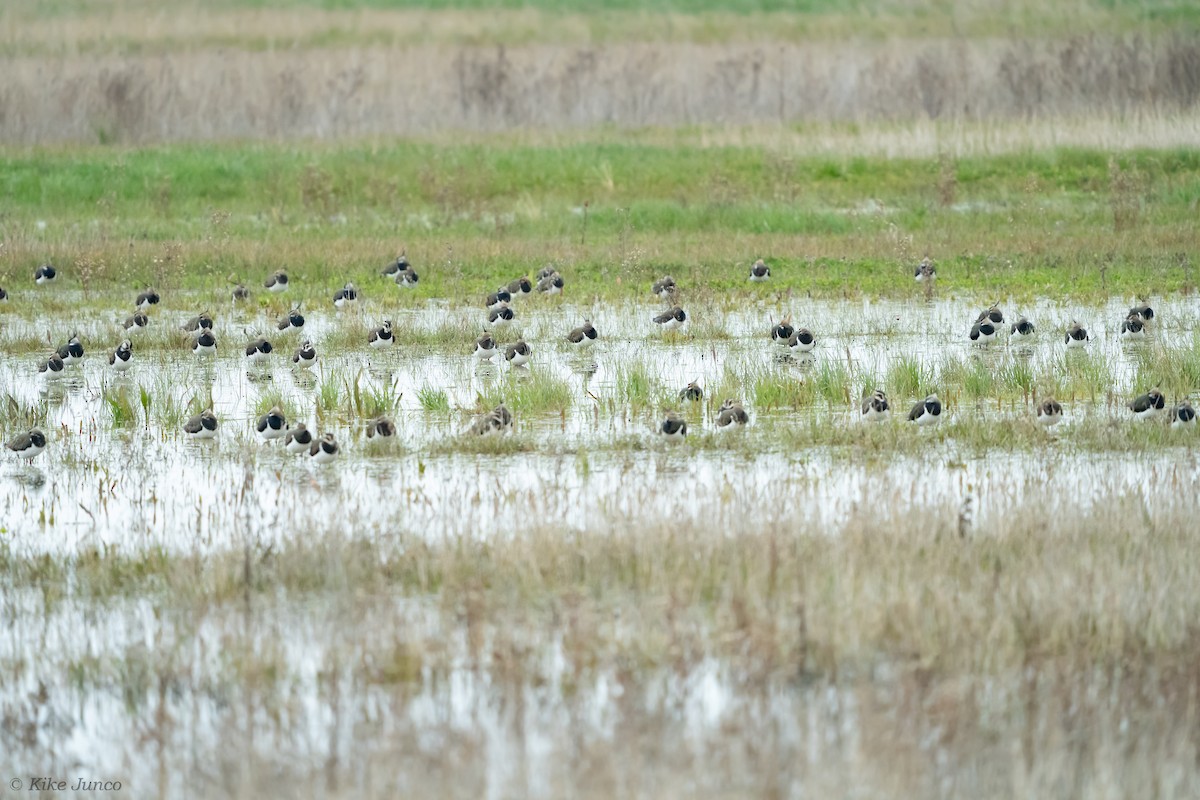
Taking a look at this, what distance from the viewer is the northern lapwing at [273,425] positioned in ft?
38.4

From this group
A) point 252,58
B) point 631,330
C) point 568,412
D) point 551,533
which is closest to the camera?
point 551,533

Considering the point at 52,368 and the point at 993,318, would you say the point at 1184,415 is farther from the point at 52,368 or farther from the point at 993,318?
the point at 52,368

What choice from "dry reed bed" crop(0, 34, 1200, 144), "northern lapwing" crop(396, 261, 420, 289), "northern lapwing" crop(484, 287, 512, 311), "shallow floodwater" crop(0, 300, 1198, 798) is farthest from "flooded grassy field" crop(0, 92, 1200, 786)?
"dry reed bed" crop(0, 34, 1200, 144)

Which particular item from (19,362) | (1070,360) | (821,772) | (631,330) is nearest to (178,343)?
(19,362)

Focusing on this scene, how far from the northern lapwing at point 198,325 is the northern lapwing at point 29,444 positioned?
482cm

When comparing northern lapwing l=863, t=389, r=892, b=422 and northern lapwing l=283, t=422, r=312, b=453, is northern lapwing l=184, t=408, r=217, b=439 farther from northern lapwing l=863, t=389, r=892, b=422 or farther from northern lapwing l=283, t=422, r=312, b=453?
northern lapwing l=863, t=389, r=892, b=422

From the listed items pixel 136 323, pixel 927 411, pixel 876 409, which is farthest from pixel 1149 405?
pixel 136 323

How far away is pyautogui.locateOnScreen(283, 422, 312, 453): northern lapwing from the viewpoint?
37.1ft

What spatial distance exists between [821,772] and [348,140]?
2508cm

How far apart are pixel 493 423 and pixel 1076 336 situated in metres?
6.23

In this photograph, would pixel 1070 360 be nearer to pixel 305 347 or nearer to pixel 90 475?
pixel 305 347

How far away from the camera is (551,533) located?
27.9 ft

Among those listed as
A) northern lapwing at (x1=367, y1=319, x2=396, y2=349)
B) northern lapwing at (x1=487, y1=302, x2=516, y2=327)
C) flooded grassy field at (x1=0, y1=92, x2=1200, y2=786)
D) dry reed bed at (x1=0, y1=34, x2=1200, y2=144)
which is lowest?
flooded grassy field at (x1=0, y1=92, x2=1200, y2=786)

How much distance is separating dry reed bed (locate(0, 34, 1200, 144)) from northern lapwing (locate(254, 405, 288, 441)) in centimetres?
1894
